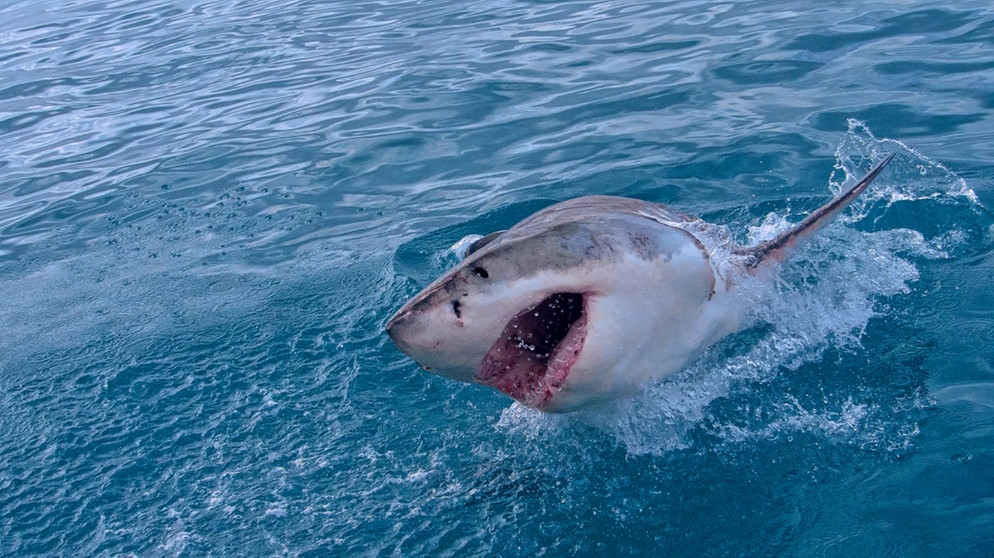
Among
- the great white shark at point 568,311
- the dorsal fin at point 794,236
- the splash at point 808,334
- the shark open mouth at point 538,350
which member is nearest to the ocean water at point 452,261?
the splash at point 808,334

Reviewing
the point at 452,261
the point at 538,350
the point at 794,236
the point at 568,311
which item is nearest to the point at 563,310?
A: the point at 568,311

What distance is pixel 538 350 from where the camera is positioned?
9.71ft

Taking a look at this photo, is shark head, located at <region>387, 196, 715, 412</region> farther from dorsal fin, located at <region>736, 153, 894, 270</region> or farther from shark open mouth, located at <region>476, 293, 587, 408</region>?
dorsal fin, located at <region>736, 153, 894, 270</region>

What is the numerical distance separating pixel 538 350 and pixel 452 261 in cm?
290

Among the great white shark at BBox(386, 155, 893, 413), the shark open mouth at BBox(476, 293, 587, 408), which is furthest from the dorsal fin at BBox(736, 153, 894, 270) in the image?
the shark open mouth at BBox(476, 293, 587, 408)

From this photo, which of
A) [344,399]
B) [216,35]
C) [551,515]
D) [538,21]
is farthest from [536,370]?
[216,35]

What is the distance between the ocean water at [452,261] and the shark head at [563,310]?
1.36ft

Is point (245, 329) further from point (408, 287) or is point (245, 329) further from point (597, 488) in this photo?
point (597, 488)

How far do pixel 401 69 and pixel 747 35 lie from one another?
3748mm

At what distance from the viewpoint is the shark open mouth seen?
9.40 ft

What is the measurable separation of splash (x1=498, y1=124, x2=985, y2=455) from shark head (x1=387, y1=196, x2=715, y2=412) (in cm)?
33

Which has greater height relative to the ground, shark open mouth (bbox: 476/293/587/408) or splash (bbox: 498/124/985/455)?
shark open mouth (bbox: 476/293/587/408)

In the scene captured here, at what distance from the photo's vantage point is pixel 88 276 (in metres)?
6.26

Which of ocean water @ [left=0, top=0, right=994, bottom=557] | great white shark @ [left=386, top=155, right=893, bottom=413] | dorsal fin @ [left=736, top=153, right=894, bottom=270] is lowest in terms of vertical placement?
ocean water @ [left=0, top=0, right=994, bottom=557]
